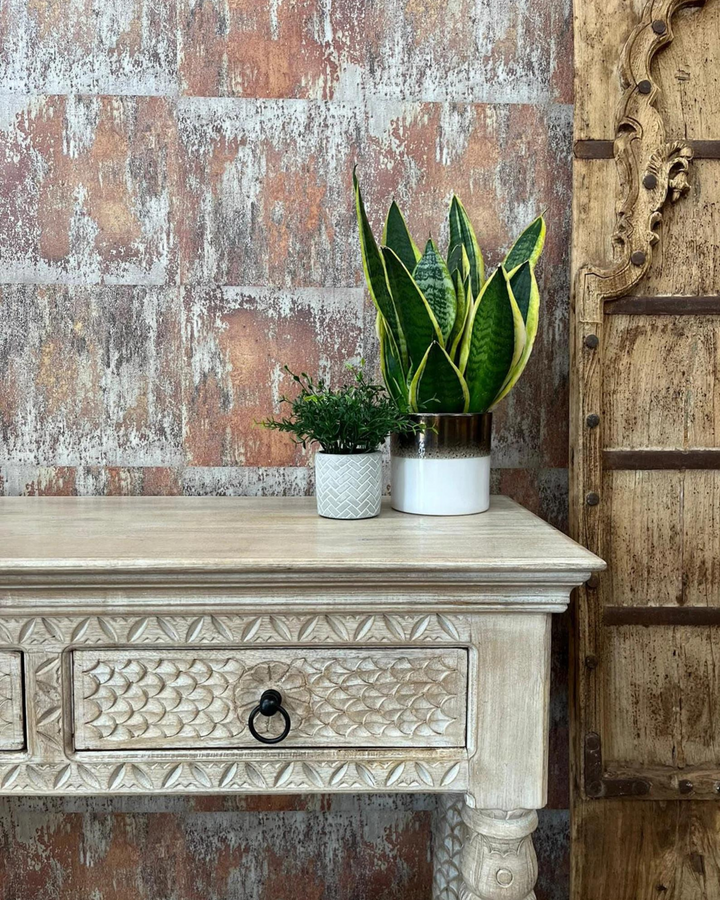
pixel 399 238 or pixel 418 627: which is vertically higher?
pixel 399 238

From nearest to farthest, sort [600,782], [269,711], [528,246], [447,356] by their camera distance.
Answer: [269,711] → [447,356] → [528,246] → [600,782]

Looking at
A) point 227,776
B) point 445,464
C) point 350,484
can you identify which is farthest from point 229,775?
point 445,464

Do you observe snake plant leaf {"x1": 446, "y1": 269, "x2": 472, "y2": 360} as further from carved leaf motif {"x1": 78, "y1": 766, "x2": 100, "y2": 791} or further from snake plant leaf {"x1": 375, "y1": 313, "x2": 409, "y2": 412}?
carved leaf motif {"x1": 78, "y1": 766, "x2": 100, "y2": 791}

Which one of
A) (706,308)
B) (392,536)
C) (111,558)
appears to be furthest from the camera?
(706,308)

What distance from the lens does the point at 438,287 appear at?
1.27 metres

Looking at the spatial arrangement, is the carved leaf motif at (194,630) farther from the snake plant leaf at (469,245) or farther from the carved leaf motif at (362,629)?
the snake plant leaf at (469,245)

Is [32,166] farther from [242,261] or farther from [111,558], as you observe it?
[111,558]

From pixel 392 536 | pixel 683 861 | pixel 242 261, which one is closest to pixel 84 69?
pixel 242 261

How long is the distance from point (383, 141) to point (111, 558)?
3.12 ft

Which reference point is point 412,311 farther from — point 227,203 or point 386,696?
point 386,696

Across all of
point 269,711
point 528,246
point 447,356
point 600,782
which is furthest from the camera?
point 600,782

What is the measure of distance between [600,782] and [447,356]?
0.85 m

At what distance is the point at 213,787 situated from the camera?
39.8 inches

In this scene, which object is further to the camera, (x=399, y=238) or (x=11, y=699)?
(x=399, y=238)
